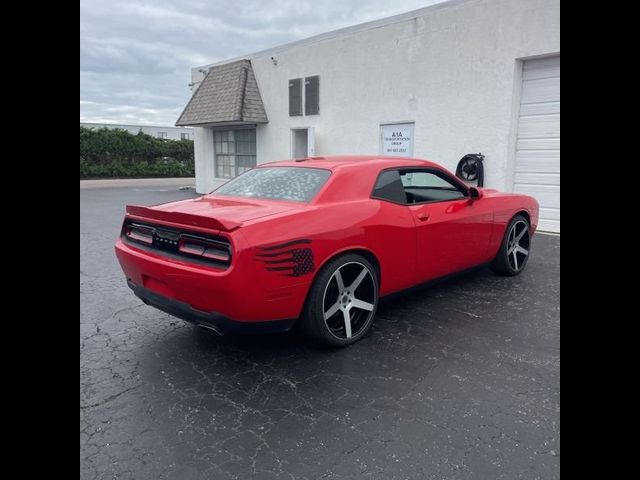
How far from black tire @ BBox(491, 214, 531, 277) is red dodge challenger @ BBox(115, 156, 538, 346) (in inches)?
23.7

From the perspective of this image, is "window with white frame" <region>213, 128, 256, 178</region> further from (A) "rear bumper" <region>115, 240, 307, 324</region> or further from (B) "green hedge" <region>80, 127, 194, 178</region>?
(A) "rear bumper" <region>115, 240, 307, 324</region>

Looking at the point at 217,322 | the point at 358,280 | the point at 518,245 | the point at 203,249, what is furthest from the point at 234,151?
the point at 217,322

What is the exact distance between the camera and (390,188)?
3.99m

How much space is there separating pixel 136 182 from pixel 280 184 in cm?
2342

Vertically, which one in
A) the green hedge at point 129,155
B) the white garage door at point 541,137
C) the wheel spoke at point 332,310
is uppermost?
the green hedge at point 129,155

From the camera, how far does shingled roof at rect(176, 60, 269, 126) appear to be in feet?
47.5

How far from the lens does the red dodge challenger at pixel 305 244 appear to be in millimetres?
2941

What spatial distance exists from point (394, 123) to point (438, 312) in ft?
25.0

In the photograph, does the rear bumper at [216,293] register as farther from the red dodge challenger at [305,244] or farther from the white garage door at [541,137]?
the white garage door at [541,137]

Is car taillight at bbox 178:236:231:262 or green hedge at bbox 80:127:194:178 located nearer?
car taillight at bbox 178:236:231:262

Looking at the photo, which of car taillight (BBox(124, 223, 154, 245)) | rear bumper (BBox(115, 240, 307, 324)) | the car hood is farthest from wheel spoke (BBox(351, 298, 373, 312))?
car taillight (BBox(124, 223, 154, 245))

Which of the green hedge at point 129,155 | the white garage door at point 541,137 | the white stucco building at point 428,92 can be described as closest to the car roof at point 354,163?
the white garage door at point 541,137

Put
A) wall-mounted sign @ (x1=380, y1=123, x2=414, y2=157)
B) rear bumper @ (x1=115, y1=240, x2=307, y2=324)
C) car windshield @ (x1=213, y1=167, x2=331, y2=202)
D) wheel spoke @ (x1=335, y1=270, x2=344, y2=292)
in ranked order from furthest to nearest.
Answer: wall-mounted sign @ (x1=380, y1=123, x2=414, y2=157), car windshield @ (x1=213, y1=167, x2=331, y2=202), wheel spoke @ (x1=335, y1=270, x2=344, y2=292), rear bumper @ (x1=115, y1=240, x2=307, y2=324)

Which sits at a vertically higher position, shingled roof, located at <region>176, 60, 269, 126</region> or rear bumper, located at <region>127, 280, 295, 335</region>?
shingled roof, located at <region>176, 60, 269, 126</region>
